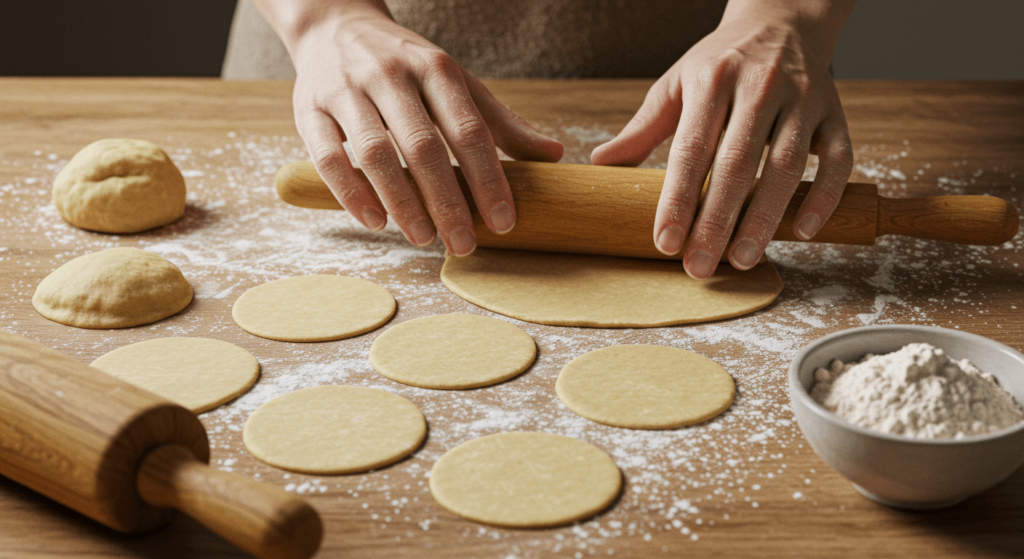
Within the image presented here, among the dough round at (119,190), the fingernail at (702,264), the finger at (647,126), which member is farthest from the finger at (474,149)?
the dough round at (119,190)

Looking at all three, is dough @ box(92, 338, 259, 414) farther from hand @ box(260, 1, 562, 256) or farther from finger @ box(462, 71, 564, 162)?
finger @ box(462, 71, 564, 162)

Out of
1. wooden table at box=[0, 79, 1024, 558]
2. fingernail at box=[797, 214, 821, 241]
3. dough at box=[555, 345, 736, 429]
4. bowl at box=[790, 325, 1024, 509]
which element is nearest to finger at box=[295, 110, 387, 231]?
wooden table at box=[0, 79, 1024, 558]

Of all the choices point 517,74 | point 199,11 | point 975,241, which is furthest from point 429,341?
point 199,11

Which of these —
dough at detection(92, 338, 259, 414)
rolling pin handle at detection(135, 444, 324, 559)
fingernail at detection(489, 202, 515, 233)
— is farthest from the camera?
fingernail at detection(489, 202, 515, 233)

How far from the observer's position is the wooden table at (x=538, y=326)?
0.89m

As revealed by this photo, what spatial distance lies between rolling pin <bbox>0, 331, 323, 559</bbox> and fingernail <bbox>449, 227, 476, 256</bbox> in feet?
2.38

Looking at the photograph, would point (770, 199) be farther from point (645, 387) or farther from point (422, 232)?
point (422, 232)

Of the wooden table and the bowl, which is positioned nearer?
the bowl

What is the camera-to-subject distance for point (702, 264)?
4.80ft

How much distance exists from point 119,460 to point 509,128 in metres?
1.07

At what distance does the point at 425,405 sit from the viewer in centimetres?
115

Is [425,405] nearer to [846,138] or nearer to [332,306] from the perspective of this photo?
[332,306]

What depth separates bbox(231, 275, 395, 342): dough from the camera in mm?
1342

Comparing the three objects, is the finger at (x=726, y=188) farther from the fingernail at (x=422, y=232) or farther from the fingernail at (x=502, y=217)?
the fingernail at (x=422, y=232)
